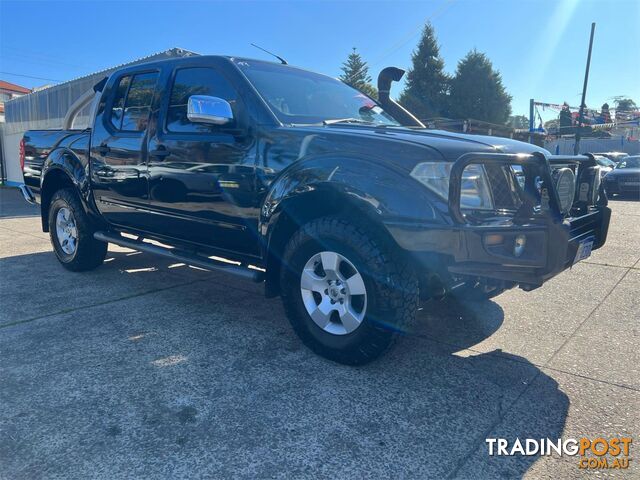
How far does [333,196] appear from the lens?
9.93 feet

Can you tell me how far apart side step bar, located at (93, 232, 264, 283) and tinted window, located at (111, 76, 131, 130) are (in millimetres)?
1040

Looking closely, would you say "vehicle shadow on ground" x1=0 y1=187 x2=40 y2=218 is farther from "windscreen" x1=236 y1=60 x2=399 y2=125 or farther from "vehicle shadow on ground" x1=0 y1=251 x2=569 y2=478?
"windscreen" x1=236 y1=60 x2=399 y2=125

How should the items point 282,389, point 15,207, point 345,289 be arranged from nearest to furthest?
point 282,389
point 345,289
point 15,207

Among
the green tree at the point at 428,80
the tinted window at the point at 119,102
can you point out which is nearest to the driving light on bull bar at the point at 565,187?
the tinted window at the point at 119,102

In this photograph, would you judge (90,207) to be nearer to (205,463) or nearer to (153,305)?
(153,305)

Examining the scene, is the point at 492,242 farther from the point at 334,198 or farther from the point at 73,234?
the point at 73,234

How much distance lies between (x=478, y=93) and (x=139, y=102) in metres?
43.3

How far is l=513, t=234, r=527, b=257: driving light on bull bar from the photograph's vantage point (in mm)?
2602

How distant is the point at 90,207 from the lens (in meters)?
4.96

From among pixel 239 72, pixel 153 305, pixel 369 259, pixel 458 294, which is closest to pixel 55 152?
pixel 153 305

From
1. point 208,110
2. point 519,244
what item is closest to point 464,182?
point 519,244

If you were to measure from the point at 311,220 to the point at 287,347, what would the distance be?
887 mm

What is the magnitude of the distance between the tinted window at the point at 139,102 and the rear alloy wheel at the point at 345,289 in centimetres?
199

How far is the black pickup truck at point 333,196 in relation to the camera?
2.64 meters
